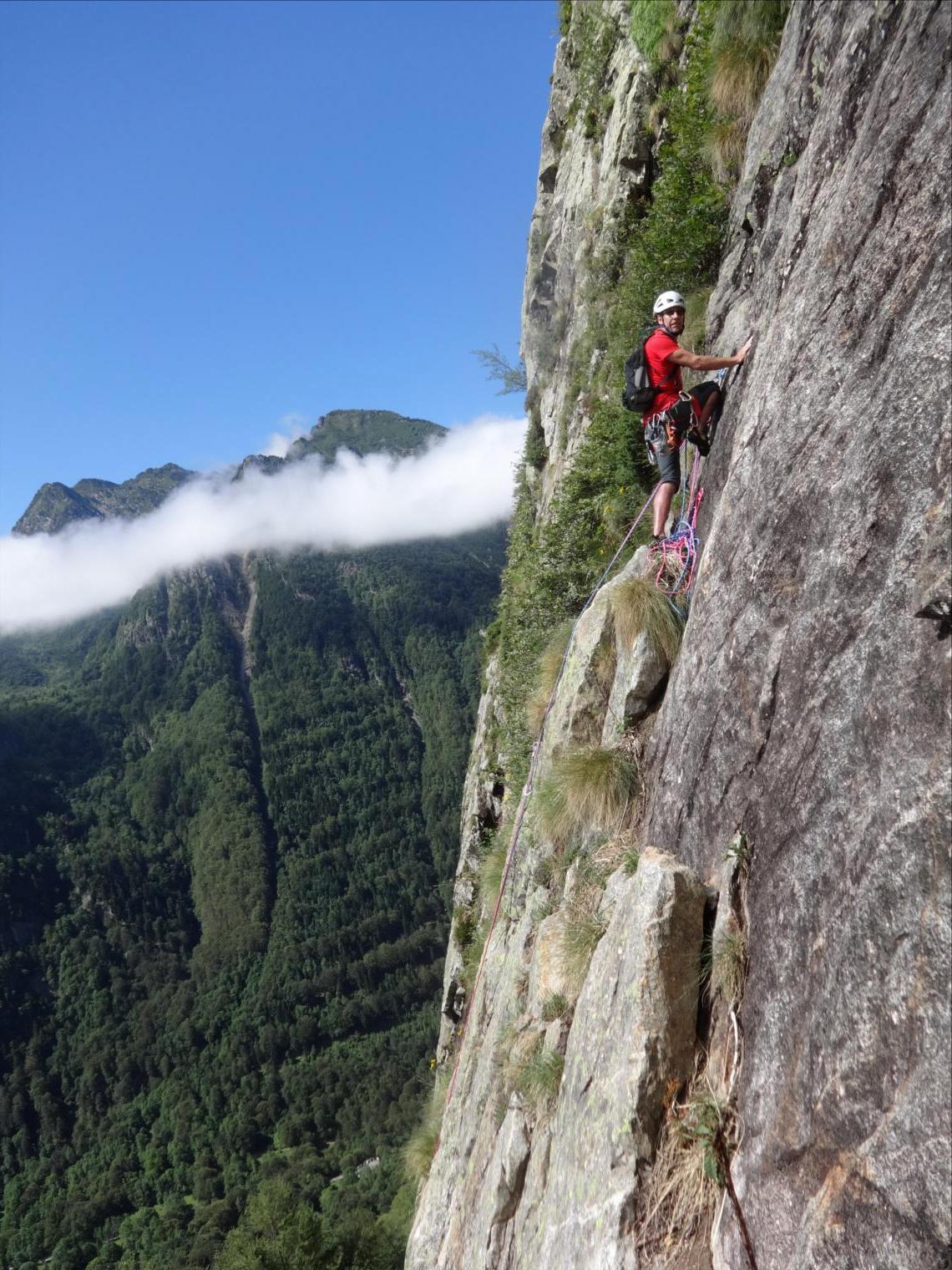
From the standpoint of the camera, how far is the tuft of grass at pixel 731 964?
494 centimetres

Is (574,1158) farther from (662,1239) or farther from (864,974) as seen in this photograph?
(864,974)

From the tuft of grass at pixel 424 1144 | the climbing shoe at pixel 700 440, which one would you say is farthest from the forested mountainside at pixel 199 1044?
the climbing shoe at pixel 700 440

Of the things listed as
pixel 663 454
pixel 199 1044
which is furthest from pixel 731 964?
pixel 199 1044

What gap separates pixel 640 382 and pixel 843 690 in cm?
583

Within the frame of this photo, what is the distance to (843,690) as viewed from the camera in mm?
4473

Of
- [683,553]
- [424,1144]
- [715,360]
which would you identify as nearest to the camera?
[715,360]

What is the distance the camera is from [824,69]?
23.4ft

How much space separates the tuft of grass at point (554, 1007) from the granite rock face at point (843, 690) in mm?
2242

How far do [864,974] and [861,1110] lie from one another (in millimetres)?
669

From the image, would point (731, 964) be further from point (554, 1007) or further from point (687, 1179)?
point (554, 1007)

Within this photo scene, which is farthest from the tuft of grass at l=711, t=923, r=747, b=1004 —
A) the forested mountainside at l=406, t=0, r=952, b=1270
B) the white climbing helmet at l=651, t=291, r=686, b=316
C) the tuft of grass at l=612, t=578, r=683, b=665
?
the white climbing helmet at l=651, t=291, r=686, b=316

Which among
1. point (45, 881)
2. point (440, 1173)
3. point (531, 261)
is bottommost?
point (45, 881)

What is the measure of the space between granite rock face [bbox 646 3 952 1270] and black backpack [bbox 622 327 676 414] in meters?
1.98

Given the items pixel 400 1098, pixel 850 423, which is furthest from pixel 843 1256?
pixel 400 1098
